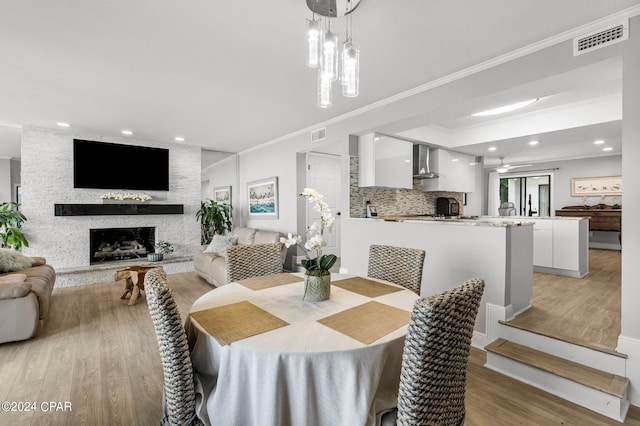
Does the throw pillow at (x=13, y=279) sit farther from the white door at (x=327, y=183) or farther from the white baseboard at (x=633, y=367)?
the white baseboard at (x=633, y=367)

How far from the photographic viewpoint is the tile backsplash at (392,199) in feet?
13.9

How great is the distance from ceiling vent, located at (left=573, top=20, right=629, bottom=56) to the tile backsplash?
98.9 inches

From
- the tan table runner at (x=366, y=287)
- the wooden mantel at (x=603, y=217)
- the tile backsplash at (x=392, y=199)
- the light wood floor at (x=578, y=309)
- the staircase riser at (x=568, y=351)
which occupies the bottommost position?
the staircase riser at (x=568, y=351)

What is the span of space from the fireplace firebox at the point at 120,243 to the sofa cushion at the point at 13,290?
2768 mm

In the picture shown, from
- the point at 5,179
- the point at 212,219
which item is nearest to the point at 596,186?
the point at 212,219

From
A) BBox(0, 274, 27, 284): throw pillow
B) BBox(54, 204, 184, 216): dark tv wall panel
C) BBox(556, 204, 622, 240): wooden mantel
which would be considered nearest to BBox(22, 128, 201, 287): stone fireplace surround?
BBox(54, 204, 184, 216): dark tv wall panel

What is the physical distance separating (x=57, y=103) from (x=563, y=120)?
6.40 meters

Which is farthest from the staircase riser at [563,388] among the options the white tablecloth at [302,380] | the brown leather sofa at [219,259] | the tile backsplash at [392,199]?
the brown leather sofa at [219,259]

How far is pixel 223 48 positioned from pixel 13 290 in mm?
2847

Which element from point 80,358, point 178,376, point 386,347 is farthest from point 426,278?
point 80,358

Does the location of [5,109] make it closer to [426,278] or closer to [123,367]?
[123,367]

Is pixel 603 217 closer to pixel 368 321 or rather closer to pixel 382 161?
pixel 382 161

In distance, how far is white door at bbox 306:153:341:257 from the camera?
5633 millimetres

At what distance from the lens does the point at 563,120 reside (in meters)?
3.95
